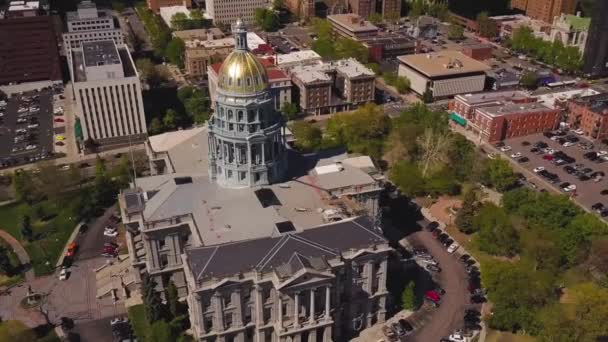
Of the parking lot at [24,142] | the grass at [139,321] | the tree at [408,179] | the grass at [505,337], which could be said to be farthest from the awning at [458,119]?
the parking lot at [24,142]

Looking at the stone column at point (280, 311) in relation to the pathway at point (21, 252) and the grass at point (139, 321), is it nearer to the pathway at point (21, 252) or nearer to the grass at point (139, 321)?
the grass at point (139, 321)

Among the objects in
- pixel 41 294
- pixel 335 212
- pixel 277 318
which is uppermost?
pixel 335 212

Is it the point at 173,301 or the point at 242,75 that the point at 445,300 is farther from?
the point at 242,75

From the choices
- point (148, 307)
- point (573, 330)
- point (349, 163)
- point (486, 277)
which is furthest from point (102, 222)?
point (573, 330)

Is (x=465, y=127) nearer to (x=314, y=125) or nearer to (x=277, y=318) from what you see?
(x=314, y=125)

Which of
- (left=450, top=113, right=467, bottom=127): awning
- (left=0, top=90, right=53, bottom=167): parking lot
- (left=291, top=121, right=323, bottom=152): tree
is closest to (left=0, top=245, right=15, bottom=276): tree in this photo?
(left=0, top=90, right=53, bottom=167): parking lot

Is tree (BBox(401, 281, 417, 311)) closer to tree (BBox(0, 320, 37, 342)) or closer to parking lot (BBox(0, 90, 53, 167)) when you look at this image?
tree (BBox(0, 320, 37, 342))

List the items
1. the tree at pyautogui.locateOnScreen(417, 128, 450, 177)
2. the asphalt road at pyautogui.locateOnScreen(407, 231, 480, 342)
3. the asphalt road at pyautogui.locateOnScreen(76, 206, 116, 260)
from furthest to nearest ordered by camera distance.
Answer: the tree at pyautogui.locateOnScreen(417, 128, 450, 177)
the asphalt road at pyautogui.locateOnScreen(76, 206, 116, 260)
the asphalt road at pyautogui.locateOnScreen(407, 231, 480, 342)

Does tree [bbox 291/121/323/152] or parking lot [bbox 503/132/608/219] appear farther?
tree [bbox 291/121/323/152]
